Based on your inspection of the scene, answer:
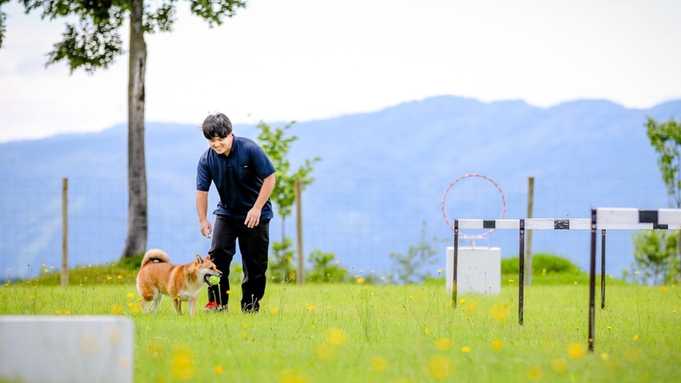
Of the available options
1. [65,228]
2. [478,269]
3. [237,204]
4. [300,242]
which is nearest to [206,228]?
[237,204]

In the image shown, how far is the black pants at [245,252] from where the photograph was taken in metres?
7.93

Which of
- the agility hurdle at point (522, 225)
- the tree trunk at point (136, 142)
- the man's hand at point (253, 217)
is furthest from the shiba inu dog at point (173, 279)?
the tree trunk at point (136, 142)

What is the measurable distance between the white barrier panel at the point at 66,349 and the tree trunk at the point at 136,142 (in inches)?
436

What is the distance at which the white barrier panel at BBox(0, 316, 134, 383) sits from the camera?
388 cm

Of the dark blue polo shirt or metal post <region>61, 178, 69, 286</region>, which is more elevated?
the dark blue polo shirt

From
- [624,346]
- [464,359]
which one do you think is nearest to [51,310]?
[464,359]

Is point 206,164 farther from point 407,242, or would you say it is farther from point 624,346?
point 407,242

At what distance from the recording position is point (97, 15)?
14.7 metres

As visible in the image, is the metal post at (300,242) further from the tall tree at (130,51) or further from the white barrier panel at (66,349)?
the white barrier panel at (66,349)

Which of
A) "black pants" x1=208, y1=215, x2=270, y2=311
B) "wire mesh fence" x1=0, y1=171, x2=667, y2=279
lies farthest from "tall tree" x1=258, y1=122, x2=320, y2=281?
"black pants" x1=208, y1=215, x2=270, y2=311

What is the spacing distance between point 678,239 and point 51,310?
35.1 ft

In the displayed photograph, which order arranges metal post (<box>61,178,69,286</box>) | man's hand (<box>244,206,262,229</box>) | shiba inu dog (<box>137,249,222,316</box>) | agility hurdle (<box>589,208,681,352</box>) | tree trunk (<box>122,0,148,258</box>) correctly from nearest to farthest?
agility hurdle (<box>589,208,681,352</box>)
shiba inu dog (<box>137,249,222,316</box>)
man's hand (<box>244,206,262,229</box>)
metal post (<box>61,178,69,286</box>)
tree trunk (<box>122,0,148,258</box>)

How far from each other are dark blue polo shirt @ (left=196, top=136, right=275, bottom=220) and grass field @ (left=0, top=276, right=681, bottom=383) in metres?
1.03

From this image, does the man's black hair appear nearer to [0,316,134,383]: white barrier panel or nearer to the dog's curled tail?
the dog's curled tail
